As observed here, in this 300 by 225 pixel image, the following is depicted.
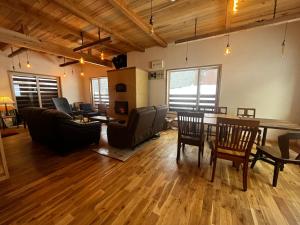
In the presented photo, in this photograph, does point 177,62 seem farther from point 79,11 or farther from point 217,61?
point 79,11

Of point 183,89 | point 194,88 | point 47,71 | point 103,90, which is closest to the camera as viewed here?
point 194,88

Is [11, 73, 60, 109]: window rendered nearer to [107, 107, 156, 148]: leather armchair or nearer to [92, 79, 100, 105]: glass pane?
[92, 79, 100, 105]: glass pane

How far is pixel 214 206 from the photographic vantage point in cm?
161

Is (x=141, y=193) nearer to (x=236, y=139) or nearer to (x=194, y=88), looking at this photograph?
(x=236, y=139)

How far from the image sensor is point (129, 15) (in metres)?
2.80

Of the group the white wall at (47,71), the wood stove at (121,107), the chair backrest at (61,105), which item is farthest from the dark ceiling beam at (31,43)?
the white wall at (47,71)

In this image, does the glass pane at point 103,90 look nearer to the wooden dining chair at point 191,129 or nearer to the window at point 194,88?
the window at point 194,88

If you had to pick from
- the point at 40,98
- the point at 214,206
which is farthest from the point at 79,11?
the point at 40,98

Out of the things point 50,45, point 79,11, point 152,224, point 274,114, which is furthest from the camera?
point 50,45

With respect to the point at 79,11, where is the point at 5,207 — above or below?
below

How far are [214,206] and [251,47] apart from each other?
163 inches

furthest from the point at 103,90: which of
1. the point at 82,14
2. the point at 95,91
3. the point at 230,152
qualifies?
A: the point at 230,152

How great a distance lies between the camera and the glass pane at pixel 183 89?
4730mm

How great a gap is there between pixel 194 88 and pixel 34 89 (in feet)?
22.8
